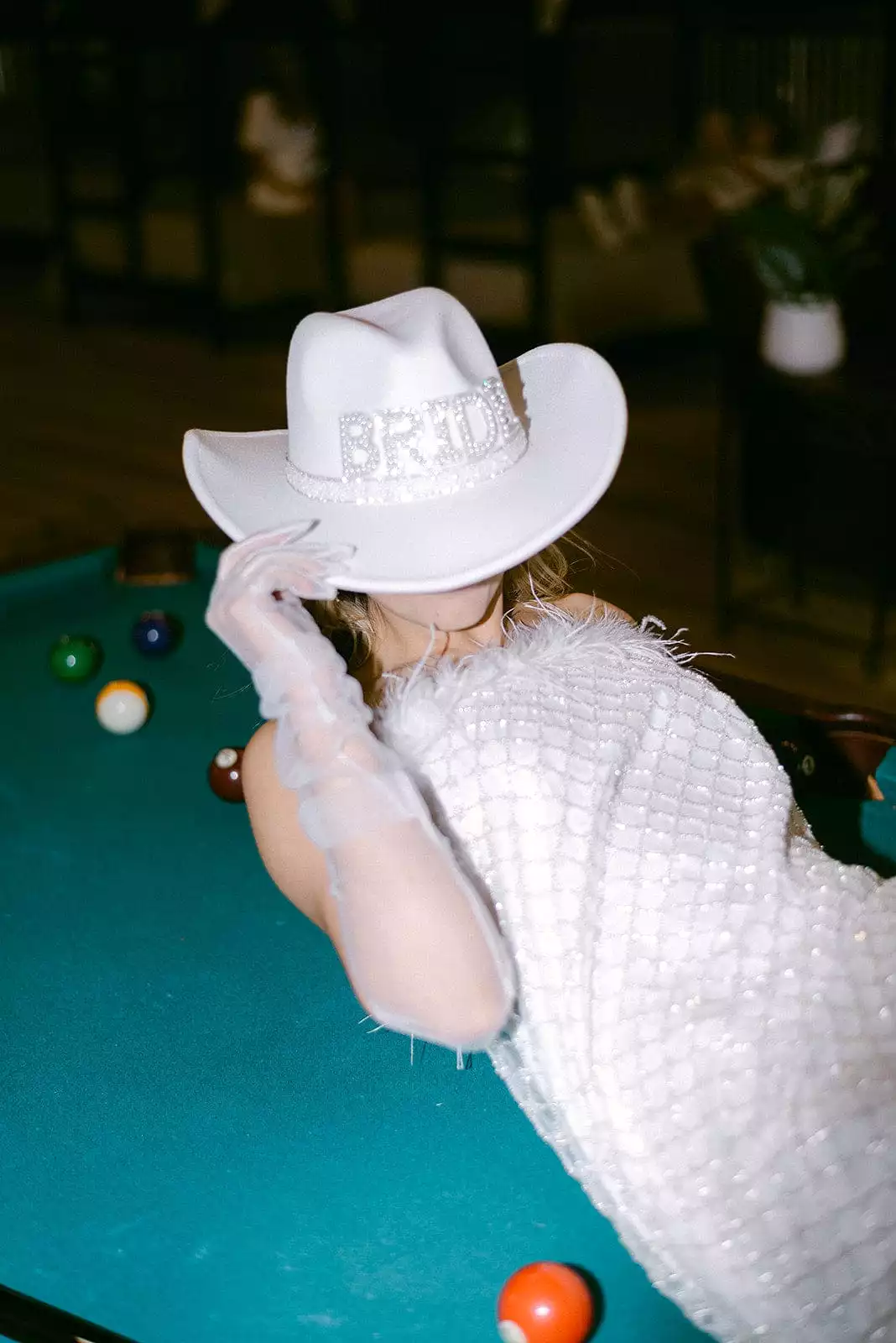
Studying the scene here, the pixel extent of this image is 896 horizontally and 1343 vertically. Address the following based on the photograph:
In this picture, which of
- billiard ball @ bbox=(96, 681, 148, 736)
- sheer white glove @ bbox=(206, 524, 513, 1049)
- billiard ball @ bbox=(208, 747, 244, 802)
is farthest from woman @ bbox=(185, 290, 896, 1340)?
billiard ball @ bbox=(96, 681, 148, 736)

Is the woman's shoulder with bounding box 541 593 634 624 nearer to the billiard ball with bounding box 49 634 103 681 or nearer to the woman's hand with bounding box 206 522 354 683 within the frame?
the woman's hand with bounding box 206 522 354 683

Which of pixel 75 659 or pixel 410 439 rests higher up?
pixel 410 439

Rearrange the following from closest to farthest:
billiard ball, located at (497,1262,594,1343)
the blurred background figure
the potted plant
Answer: billiard ball, located at (497,1262,594,1343), the potted plant, the blurred background figure

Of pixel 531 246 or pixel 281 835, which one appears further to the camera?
pixel 531 246

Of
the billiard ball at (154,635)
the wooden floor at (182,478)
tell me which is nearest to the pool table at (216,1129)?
the billiard ball at (154,635)

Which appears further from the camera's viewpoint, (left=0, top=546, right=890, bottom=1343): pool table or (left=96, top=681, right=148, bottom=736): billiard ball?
(left=96, top=681, right=148, bottom=736): billiard ball

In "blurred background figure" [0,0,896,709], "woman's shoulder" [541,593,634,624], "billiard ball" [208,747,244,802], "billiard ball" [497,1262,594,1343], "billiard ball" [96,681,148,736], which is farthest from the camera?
"blurred background figure" [0,0,896,709]

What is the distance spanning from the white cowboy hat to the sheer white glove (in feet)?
0.31

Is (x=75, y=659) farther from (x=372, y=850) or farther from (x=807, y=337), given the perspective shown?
(x=807, y=337)

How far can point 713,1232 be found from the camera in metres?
1.10

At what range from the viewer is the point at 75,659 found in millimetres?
2172

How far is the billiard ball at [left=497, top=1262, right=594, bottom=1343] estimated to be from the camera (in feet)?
3.36

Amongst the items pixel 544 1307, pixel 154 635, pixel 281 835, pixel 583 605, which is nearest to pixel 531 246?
pixel 154 635

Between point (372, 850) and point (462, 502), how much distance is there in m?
0.32
